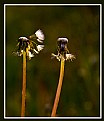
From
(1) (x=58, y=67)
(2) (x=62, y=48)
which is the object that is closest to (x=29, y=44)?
(2) (x=62, y=48)

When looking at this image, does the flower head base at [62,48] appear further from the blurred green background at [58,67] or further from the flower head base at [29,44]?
the blurred green background at [58,67]

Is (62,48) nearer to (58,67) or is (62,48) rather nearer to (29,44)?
(29,44)

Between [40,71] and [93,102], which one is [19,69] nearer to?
[40,71]

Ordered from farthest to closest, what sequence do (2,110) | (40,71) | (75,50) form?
(40,71), (75,50), (2,110)

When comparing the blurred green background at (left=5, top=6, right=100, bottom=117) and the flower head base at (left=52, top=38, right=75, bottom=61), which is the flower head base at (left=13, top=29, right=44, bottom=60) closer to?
the flower head base at (left=52, top=38, right=75, bottom=61)

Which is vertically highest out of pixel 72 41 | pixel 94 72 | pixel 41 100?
pixel 72 41

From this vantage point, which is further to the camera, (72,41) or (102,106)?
(72,41)

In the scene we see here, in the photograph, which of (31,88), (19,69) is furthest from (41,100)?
(19,69)

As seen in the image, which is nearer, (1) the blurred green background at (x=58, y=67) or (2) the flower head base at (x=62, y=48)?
(2) the flower head base at (x=62, y=48)

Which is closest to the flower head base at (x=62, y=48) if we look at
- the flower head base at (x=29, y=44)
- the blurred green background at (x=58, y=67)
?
the flower head base at (x=29, y=44)
